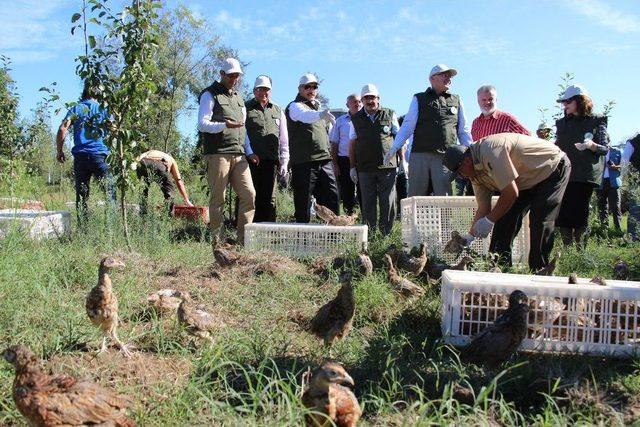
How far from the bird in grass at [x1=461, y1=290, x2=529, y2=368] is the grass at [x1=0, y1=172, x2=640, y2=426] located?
0.08m

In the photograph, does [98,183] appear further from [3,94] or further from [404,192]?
[3,94]

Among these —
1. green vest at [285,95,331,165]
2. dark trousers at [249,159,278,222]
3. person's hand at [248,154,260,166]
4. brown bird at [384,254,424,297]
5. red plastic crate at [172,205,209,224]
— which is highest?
green vest at [285,95,331,165]

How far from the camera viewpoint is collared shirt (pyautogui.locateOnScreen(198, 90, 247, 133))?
250 inches

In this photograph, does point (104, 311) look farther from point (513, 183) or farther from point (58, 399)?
point (513, 183)

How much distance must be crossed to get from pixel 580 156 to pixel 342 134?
340 centimetres

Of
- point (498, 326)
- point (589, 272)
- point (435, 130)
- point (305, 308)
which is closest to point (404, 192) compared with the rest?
point (435, 130)

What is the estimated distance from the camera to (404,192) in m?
9.55

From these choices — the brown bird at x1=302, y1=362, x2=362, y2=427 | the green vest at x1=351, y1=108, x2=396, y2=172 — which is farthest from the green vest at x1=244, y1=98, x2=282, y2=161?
the brown bird at x1=302, y1=362, x2=362, y2=427

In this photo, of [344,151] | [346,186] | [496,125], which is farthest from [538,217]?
[346,186]

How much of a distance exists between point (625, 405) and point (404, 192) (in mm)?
6894

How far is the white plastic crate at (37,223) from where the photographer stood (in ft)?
19.1

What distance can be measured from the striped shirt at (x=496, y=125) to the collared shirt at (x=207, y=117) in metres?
2.97

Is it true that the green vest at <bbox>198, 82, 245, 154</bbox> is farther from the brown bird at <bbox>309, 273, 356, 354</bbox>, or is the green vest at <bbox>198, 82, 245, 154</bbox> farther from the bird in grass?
the bird in grass

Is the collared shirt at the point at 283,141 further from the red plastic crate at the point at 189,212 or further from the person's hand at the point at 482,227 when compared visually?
the person's hand at the point at 482,227
